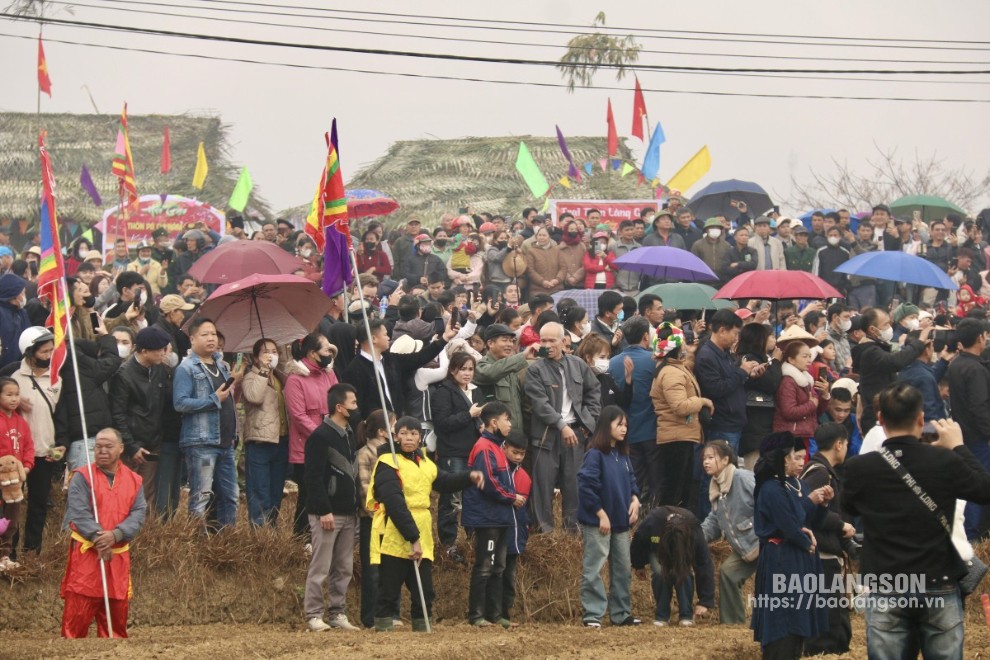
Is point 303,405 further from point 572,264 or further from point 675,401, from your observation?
point 572,264

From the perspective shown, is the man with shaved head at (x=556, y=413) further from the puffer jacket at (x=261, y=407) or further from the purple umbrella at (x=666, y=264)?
the purple umbrella at (x=666, y=264)

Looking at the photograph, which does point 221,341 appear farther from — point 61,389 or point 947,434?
point 947,434

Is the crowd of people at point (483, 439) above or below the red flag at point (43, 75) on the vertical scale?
below

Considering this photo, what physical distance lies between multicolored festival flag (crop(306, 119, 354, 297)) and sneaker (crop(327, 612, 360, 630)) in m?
2.70

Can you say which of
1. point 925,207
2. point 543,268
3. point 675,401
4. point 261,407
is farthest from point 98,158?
point 675,401

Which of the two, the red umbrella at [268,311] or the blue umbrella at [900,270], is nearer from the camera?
the red umbrella at [268,311]

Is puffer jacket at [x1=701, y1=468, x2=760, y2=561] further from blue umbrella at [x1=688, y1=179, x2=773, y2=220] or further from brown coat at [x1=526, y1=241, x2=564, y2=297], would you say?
blue umbrella at [x1=688, y1=179, x2=773, y2=220]

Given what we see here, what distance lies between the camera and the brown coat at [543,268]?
19.1 m

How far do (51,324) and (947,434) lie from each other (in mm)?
7510

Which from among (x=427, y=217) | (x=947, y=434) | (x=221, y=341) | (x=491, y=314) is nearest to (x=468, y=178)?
(x=427, y=217)

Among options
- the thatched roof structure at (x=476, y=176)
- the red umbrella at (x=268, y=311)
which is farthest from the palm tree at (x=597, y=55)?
the red umbrella at (x=268, y=311)

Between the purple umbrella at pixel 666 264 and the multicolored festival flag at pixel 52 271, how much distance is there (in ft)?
24.7

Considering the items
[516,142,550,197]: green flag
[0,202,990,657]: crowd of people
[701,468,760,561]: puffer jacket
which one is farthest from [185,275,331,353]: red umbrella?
[516,142,550,197]: green flag

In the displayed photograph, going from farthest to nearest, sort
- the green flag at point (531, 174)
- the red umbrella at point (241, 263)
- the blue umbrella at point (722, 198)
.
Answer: the green flag at point (531, 174), the blue umbrella at point (722, 198), the red umbrella at point (241, 263)
